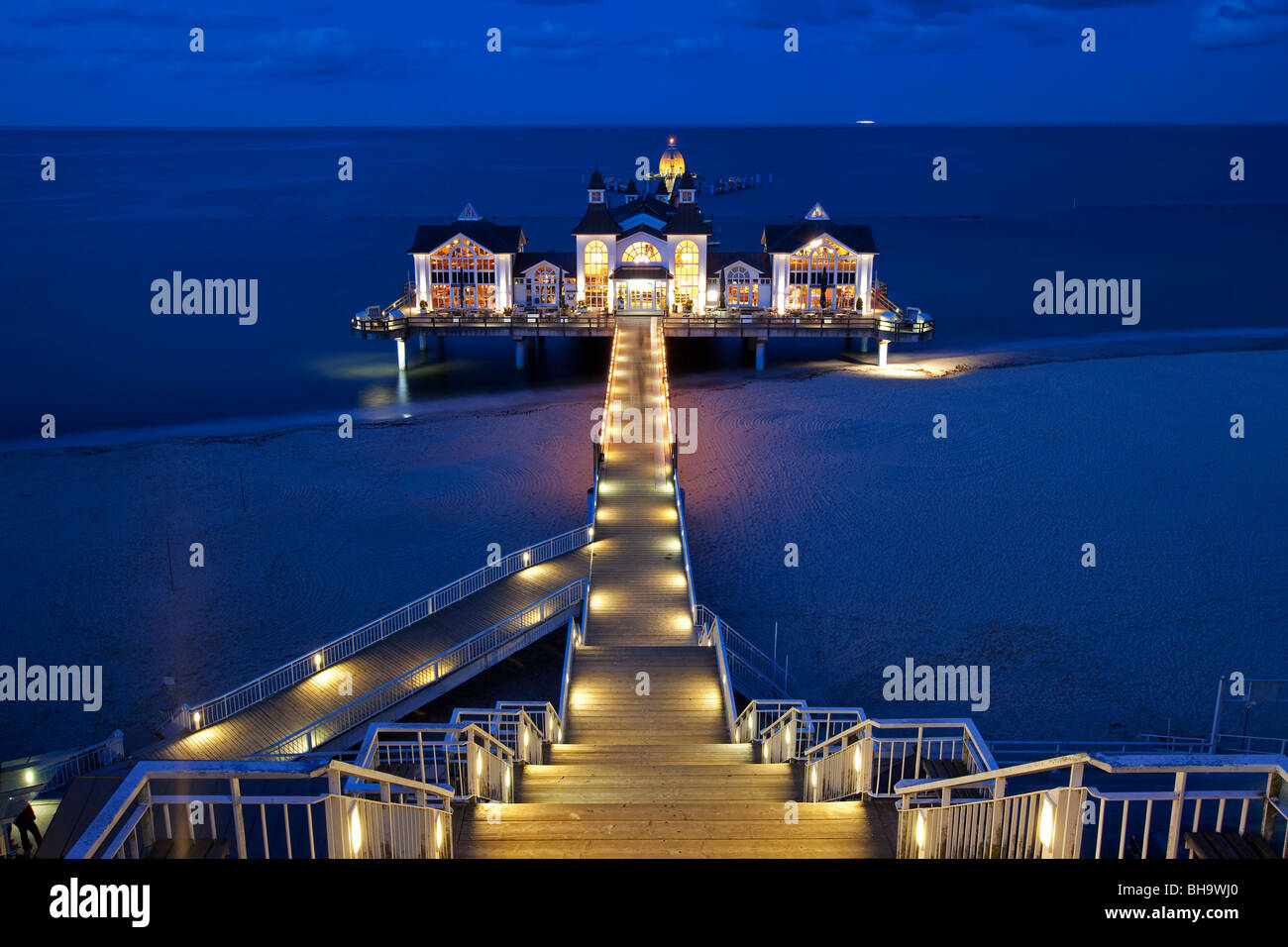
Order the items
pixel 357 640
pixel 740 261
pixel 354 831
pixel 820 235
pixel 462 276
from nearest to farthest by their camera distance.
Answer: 1. pixel 354 831
2. pixel 357 640
3. pixel 820 235
4. pixel 462 276
5. pixel 740 261

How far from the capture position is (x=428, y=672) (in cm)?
1831

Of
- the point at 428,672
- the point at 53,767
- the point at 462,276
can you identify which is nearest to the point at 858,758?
the point at 428,672

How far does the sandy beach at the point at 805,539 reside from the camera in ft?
66.6

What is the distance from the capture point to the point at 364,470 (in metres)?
32.7

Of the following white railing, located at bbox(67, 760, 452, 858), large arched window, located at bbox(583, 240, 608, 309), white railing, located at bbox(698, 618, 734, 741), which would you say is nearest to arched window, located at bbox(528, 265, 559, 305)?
large arched window, located at bbox(583, 240, 608, 309)

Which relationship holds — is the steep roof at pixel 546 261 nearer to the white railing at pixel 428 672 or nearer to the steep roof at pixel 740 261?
the steep roof at pixel 740 261

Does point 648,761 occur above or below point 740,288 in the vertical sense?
below

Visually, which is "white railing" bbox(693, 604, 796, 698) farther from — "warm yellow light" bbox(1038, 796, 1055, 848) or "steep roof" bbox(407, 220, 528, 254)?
"steep roof" bbox(407, 220, 528, 254)

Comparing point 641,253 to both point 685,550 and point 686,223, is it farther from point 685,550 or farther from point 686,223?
point 685,550

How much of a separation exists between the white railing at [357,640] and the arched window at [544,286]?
27320mm

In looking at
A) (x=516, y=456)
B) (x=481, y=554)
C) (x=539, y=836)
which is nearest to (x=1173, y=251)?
(x=516, y=456)

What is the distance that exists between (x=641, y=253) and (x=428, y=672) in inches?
1392

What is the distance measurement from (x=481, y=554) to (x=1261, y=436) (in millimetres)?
25384
